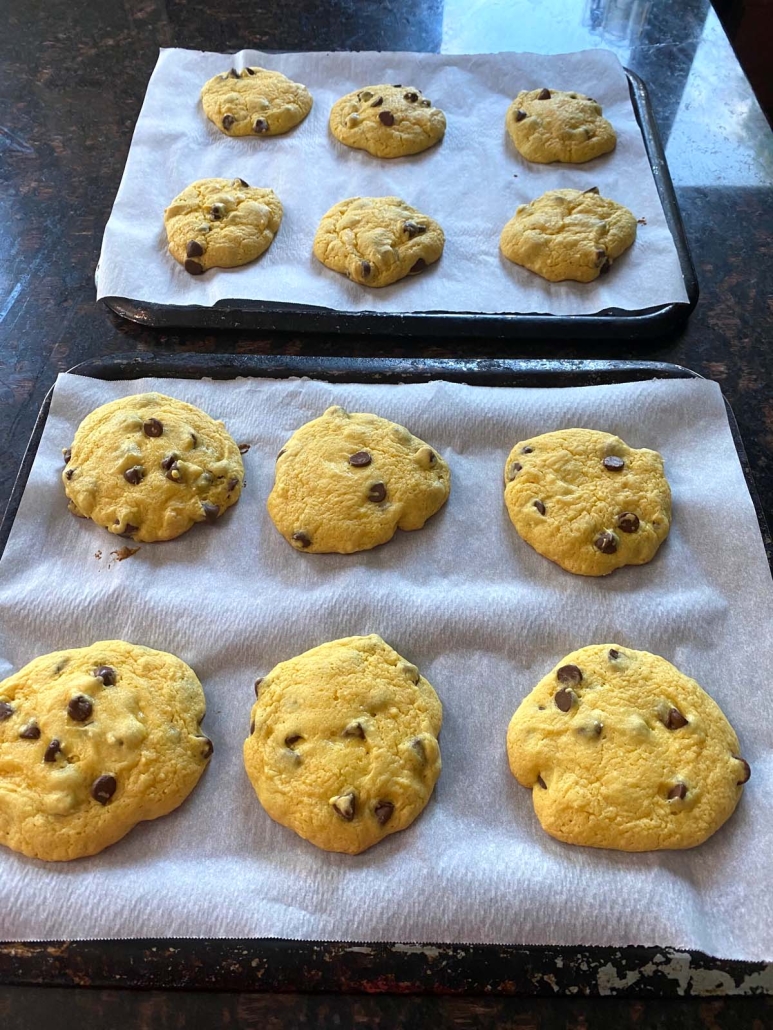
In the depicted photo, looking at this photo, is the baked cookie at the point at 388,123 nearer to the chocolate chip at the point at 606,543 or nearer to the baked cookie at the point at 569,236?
the baked cookie at the point at 569,236

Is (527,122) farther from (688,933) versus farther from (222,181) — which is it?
(688,933)

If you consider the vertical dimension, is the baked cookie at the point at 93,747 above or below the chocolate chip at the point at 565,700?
below

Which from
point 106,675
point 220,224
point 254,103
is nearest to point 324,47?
point 254,103

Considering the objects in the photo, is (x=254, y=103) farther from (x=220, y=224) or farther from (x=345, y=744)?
(x=345, y=744)

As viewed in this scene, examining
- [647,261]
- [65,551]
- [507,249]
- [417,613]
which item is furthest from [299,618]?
[647,261]

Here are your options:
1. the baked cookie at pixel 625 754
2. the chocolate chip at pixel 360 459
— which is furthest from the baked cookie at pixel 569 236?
the baked cookie at pixel 625 754

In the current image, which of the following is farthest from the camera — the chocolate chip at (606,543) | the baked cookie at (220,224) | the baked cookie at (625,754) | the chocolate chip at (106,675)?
the baked cookie at (220,224)

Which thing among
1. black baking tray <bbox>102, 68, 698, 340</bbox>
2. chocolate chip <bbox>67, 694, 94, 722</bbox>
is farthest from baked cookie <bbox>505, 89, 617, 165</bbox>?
chocolate chip <bbox>67, 694, 94, 722</bbox>
